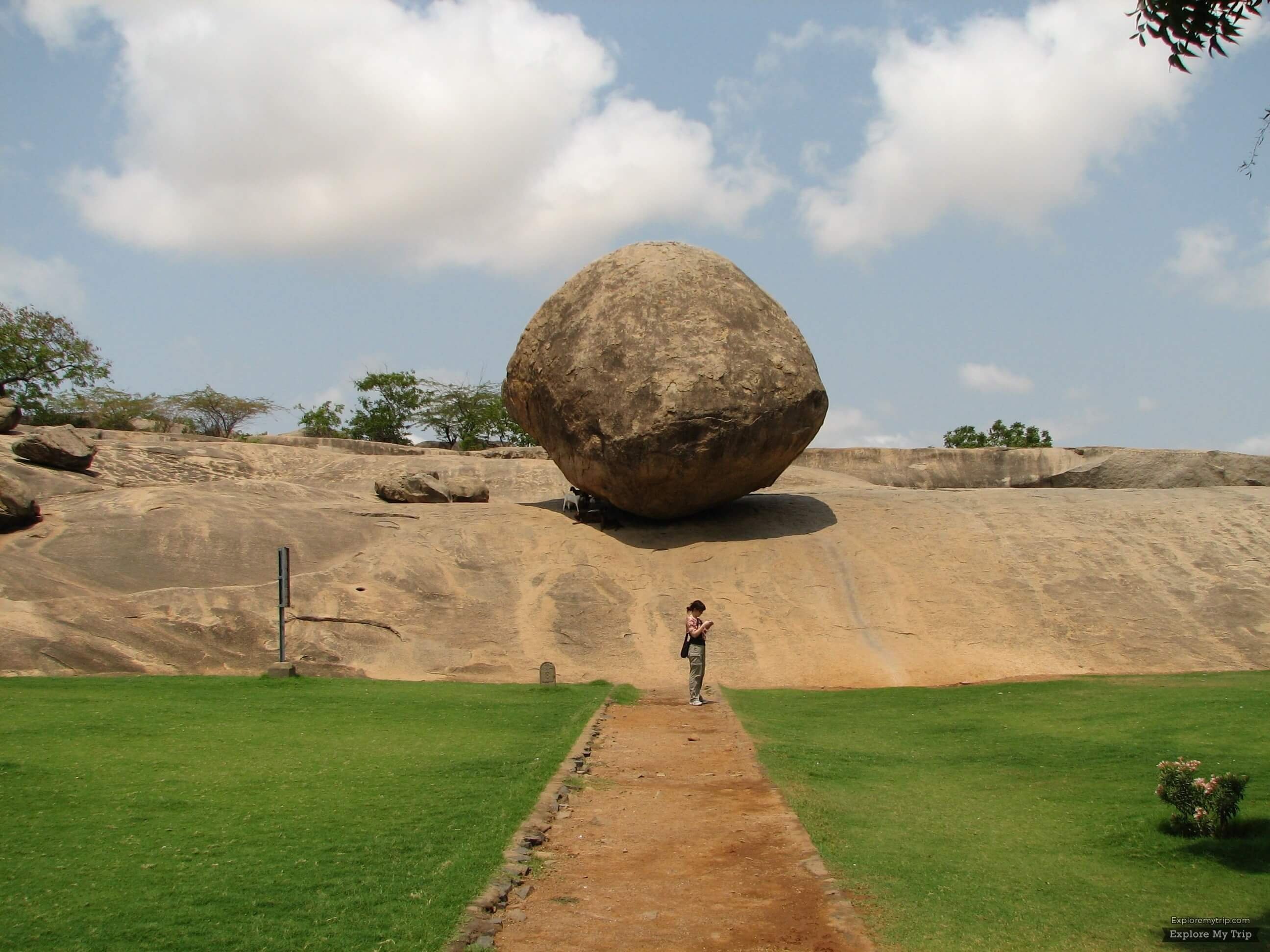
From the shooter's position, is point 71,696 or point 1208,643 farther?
point 1208,643

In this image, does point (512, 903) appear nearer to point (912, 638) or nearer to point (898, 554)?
point (912, 638)

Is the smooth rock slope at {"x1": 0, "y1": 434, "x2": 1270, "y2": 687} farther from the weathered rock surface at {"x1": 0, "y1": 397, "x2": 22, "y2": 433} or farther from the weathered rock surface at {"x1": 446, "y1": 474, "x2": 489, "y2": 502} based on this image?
the weathered rock surface at {"x1": 0, "y1": 397, "x2": 22, "y2": 433}

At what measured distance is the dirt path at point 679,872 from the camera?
437cm

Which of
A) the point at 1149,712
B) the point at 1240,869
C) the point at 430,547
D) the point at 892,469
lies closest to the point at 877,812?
the point at 1240,869

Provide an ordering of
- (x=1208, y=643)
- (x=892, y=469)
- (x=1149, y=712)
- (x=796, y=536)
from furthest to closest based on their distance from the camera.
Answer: (x=892, y=469), (x=796, y=536), (x=1208, y=643), (x=1149, y=712)

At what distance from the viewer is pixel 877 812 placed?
621 centimetres

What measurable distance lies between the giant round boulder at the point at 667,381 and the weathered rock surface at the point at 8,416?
10367mm

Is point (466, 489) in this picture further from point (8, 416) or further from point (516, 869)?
point (516, 869)

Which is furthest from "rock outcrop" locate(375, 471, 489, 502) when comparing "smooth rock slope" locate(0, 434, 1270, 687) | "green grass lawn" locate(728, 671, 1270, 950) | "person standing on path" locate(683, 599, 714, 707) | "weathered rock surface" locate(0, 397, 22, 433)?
"green grass lawn" locate(728, 671, 1270, 950)

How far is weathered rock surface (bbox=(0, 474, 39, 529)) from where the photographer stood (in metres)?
14.8

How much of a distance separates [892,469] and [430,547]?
45.9ft

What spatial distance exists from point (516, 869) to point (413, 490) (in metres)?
15.0

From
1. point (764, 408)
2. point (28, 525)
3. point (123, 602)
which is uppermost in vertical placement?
point (764, 408)

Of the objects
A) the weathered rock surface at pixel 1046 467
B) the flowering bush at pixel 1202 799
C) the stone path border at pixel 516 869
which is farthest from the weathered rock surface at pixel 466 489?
the flowering bush at pixel 1202 799
